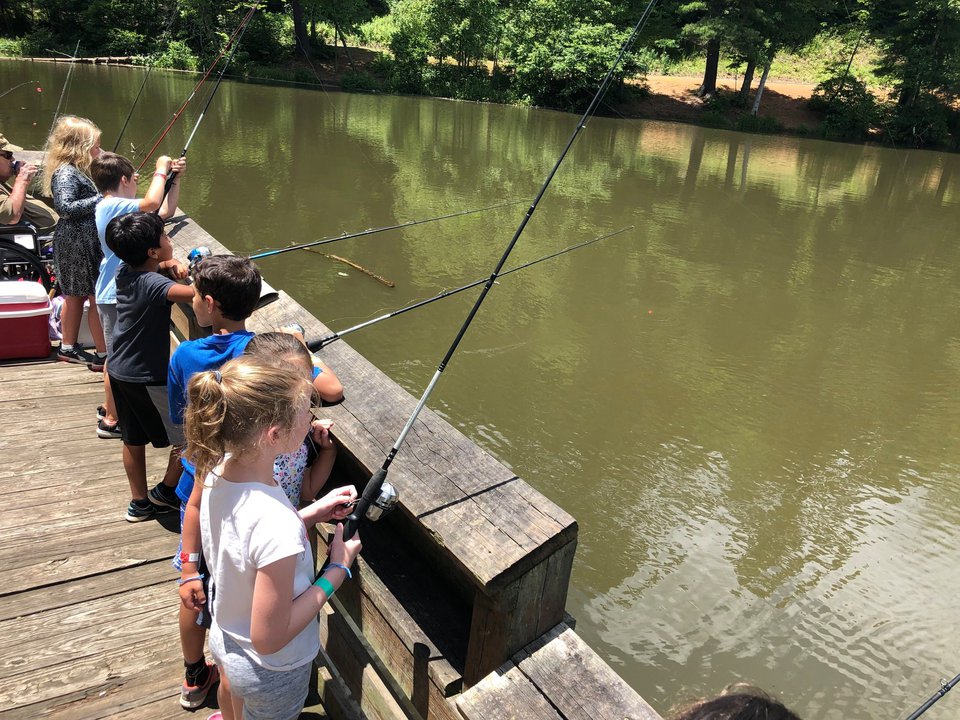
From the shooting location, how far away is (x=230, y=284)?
6.28ft

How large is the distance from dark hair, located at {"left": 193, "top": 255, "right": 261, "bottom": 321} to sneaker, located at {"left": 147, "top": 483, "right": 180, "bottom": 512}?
3.53 ft

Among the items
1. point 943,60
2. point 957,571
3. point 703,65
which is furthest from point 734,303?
point 703,65

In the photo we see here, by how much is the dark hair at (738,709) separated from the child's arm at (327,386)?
1.13m

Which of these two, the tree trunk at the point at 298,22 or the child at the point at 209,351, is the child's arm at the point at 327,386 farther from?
the tree trunk at the point at 298,22

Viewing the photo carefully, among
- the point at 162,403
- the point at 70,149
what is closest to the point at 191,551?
the point at 162,403

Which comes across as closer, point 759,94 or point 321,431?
point 321,431

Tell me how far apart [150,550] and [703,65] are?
35.6 meters

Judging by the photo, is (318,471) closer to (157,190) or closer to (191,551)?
(191,551)

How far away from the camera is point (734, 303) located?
835 cm

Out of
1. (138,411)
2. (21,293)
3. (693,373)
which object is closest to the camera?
(138,411)

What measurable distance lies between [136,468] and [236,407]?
1.49 meters

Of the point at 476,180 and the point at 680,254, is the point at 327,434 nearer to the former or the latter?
the point at 680,254

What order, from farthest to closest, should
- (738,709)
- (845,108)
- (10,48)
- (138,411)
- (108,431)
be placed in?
(845,108)
(10,48)
(108,431)
(138,411)
(738,709)

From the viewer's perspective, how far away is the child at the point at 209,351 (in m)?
1.86
